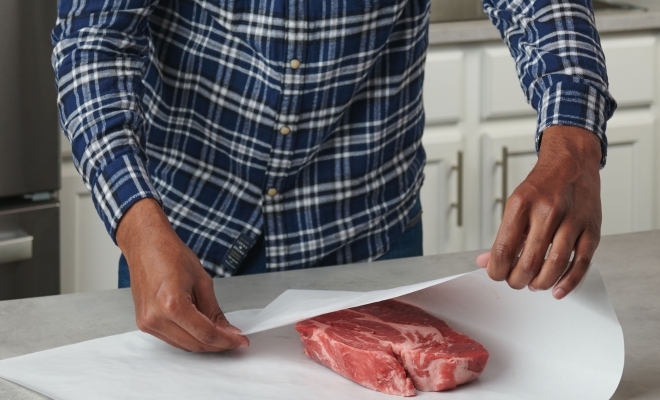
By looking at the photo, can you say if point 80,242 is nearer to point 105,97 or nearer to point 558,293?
point 105,97

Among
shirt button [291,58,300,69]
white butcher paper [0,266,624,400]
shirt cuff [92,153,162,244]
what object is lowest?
white butcher paper [0,266,624,400]

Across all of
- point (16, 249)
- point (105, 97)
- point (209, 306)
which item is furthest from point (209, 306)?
point (16, 249)

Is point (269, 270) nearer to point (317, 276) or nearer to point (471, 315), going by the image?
point (317, 276)

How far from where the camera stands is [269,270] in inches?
40.9

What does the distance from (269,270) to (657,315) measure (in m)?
0.43

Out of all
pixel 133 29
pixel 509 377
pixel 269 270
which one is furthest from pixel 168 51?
pixel 509 377

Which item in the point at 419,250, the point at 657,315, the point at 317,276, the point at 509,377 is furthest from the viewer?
the point at 419,250

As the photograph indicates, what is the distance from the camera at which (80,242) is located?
1.85m

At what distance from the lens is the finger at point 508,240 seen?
705 mm

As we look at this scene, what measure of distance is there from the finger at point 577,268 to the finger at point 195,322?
28 centimetres

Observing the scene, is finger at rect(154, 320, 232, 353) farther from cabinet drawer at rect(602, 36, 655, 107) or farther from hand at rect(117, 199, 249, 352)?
cabinet drawer at rect(602, 36, 655, 107)

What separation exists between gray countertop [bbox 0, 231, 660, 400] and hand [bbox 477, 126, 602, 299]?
0.11 meters

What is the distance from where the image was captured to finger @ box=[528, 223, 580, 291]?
2.32ft

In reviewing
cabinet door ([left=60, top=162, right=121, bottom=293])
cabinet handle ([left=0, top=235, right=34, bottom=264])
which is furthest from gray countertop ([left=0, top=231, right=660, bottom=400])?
cabinet door ([left=60, top=162, right=121, bottom=293])
